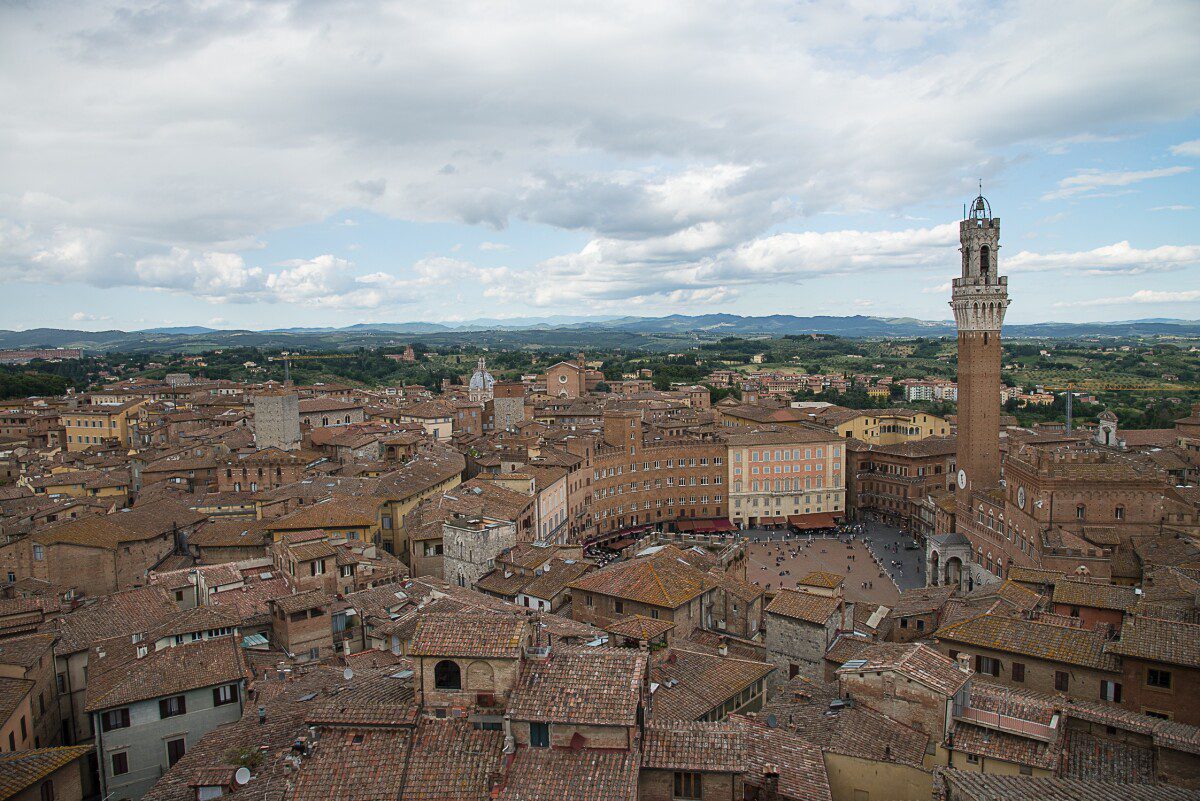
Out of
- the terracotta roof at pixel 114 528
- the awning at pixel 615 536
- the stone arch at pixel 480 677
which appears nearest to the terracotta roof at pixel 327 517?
the terracotta roof at pixel 114 528

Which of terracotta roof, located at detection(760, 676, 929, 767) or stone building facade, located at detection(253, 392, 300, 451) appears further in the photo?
stone building facade, located at detection(253, 392, 300, 451)

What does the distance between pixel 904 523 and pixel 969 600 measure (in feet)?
157

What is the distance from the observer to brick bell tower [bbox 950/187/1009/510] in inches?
2409

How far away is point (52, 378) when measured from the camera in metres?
132

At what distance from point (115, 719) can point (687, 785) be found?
1685 centimetres

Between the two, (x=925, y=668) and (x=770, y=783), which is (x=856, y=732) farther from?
(x=770, y=783)

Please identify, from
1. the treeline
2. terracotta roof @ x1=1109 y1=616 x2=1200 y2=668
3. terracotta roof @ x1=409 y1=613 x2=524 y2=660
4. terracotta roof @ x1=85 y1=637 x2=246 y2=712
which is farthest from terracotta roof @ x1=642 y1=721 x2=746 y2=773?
the treeline

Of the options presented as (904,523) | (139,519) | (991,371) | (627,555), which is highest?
(991,371)

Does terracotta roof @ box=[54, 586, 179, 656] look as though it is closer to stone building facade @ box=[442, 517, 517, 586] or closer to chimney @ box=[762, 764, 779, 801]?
stone building facade @ box=[442, 517, 517, 586]

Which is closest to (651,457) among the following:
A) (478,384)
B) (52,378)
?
(478,384)

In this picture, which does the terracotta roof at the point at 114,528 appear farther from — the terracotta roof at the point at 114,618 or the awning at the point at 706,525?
the awning at the point at 706,525

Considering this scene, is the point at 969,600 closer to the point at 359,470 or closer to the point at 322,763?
the point at 322,763

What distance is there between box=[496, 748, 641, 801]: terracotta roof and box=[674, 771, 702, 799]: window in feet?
4.37

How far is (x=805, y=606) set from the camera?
2953cm
